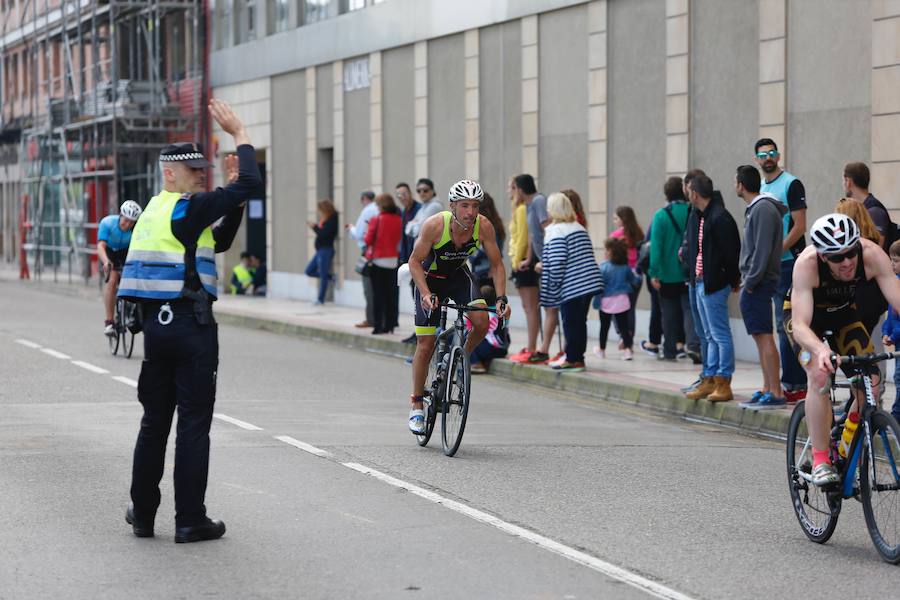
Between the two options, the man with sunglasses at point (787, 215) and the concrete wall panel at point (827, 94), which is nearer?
the man with sunglasses at point (787, 215)

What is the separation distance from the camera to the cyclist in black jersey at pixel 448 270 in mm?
11000

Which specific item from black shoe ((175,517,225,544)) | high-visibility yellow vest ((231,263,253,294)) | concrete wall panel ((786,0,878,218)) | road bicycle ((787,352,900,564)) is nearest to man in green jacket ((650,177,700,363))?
concrete wall panel ((786,0,878,218))

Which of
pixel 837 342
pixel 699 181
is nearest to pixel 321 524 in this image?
pixel 837 342

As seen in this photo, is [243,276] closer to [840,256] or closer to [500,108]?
[500,108]

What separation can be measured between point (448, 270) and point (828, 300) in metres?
3.79

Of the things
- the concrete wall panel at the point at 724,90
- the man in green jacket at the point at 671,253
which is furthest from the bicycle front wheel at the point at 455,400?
the concrete wall panel at the point at 724,90

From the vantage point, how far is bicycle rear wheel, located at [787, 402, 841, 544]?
7.86 meters

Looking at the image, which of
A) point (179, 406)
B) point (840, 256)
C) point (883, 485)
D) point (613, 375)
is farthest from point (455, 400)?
point (613, 375)

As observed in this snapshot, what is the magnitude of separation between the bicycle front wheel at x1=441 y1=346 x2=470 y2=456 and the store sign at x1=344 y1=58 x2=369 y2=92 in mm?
18000

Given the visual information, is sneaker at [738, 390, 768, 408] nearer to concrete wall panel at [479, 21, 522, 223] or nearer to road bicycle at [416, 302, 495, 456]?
road bicycle at [416, 302, 495, 456]

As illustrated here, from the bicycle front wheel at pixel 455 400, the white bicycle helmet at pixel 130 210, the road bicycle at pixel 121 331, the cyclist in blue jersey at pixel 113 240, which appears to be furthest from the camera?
the road bicycle at pixel 121 331

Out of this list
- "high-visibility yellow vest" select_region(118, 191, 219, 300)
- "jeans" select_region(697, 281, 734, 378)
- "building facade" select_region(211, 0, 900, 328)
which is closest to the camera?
"high-visibility yellow vest" select_region(118, 191, 219, 300)

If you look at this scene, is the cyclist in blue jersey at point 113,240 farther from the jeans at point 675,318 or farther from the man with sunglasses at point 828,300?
the man with sunglasses at point 828,300

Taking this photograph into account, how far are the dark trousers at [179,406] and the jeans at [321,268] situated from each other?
1994 cm
